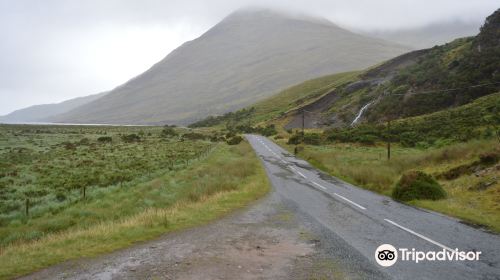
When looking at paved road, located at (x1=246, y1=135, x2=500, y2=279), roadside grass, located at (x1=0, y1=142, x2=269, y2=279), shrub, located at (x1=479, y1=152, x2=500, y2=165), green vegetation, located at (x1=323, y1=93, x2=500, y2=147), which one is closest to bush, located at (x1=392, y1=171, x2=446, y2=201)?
paved road, located at (x1=246, y1=135, x2=500, y2=279)

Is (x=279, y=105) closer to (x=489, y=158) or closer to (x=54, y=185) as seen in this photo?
(x=54, y=185)

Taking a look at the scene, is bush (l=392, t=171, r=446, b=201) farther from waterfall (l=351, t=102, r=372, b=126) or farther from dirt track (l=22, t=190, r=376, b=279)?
waterfall (l=351, t=102, r=372, b=126)

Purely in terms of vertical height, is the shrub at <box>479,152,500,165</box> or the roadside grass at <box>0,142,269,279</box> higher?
the shrub at <box>479,152,500,165</box>

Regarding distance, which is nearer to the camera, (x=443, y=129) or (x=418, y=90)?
(x=443, y=129)

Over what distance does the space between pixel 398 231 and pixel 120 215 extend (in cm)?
1146

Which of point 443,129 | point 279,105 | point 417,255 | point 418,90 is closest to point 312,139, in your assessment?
point 443,129

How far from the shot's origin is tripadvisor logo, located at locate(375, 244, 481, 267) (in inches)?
364

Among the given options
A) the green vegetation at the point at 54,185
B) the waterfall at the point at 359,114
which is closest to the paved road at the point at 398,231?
the green vegetation at the point at 54,185

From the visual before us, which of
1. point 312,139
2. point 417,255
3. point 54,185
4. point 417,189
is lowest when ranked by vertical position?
point 312,139

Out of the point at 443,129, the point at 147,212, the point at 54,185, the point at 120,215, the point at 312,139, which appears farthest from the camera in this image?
the point at 312,139

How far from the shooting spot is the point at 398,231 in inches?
475

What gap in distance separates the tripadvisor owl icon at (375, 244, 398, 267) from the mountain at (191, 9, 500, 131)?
130 feet

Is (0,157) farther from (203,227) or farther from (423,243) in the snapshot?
(423,243)

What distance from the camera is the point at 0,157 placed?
41.7 meters
